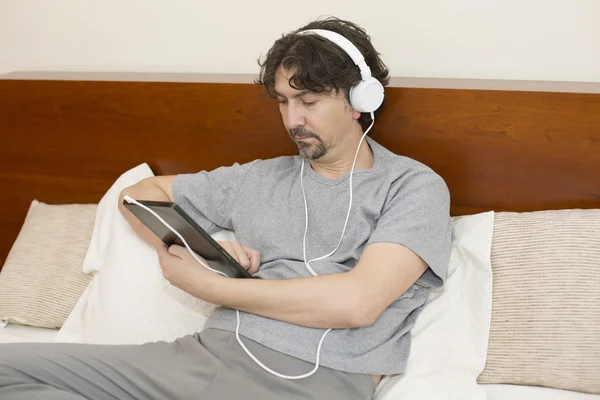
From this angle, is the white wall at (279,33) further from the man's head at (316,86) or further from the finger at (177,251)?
the finger at (177,251)

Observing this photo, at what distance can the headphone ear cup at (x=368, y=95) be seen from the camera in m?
1.64

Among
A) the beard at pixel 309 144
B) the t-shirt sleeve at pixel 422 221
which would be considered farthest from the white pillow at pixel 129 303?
the t-shirt sleeve at pixel 422 221

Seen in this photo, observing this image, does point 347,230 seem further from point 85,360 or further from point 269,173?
point 85,360

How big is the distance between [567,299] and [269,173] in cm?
79

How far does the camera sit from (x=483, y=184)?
1.77 m

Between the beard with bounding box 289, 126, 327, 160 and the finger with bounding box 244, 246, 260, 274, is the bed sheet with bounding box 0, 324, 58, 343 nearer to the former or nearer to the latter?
the finger with bounding box 244, 246, 260, 274

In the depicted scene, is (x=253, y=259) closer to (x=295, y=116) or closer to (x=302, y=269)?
(x=302, y=269)

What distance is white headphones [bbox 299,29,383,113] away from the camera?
1.64 metres

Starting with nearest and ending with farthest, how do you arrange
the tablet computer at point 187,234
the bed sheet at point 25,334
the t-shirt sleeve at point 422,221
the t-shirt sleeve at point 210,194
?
the tablet computer at point 187,234 < the t-shirt sleeve at point 422,221 < the t-shirt sleeve at point 210,194 < the bed sheet at point 25,334

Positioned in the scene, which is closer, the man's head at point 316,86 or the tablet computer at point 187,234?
the tablet computer at point 187,234

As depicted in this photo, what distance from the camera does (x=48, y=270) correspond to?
6.86 ft

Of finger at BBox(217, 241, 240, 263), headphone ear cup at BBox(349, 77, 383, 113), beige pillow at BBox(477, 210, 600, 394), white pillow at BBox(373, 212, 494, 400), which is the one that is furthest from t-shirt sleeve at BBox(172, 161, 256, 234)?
beige pillow at BBox(477, 210, 600, 394)

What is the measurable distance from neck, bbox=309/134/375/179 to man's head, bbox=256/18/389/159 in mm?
20

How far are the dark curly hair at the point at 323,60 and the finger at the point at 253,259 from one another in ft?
1.38
